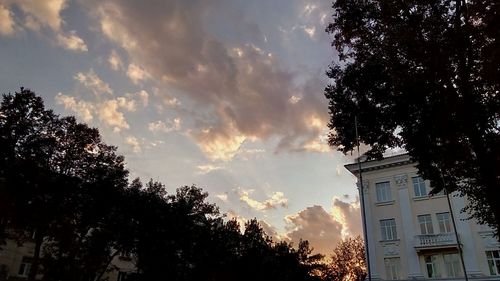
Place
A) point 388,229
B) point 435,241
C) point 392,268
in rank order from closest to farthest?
1. point 435,241
2. point 392,268
3. point 388,229

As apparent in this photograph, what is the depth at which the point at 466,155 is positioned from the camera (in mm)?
14977

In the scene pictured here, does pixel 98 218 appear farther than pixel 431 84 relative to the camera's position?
Yes

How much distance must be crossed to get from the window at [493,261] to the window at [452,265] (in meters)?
2.22

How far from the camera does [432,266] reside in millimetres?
33438

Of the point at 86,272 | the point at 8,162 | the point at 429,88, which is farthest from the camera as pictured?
the point at 86,272

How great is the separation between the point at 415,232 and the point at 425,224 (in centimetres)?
119

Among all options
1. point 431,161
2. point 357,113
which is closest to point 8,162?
point 357,113

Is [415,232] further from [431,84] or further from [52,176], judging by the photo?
[52,176]

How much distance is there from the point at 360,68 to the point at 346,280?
151ft

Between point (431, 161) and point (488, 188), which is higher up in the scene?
point (431, 161)

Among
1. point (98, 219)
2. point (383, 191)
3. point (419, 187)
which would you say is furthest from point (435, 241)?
point (98, 219)

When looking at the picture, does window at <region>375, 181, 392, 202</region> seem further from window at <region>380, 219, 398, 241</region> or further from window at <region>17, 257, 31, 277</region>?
window at <region>17, 257, 31, 277</region>

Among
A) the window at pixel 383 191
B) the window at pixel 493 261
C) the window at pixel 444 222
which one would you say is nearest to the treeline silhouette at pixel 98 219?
the window at pixel 383 191

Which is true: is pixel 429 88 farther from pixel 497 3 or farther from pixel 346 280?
pixel 346 280
